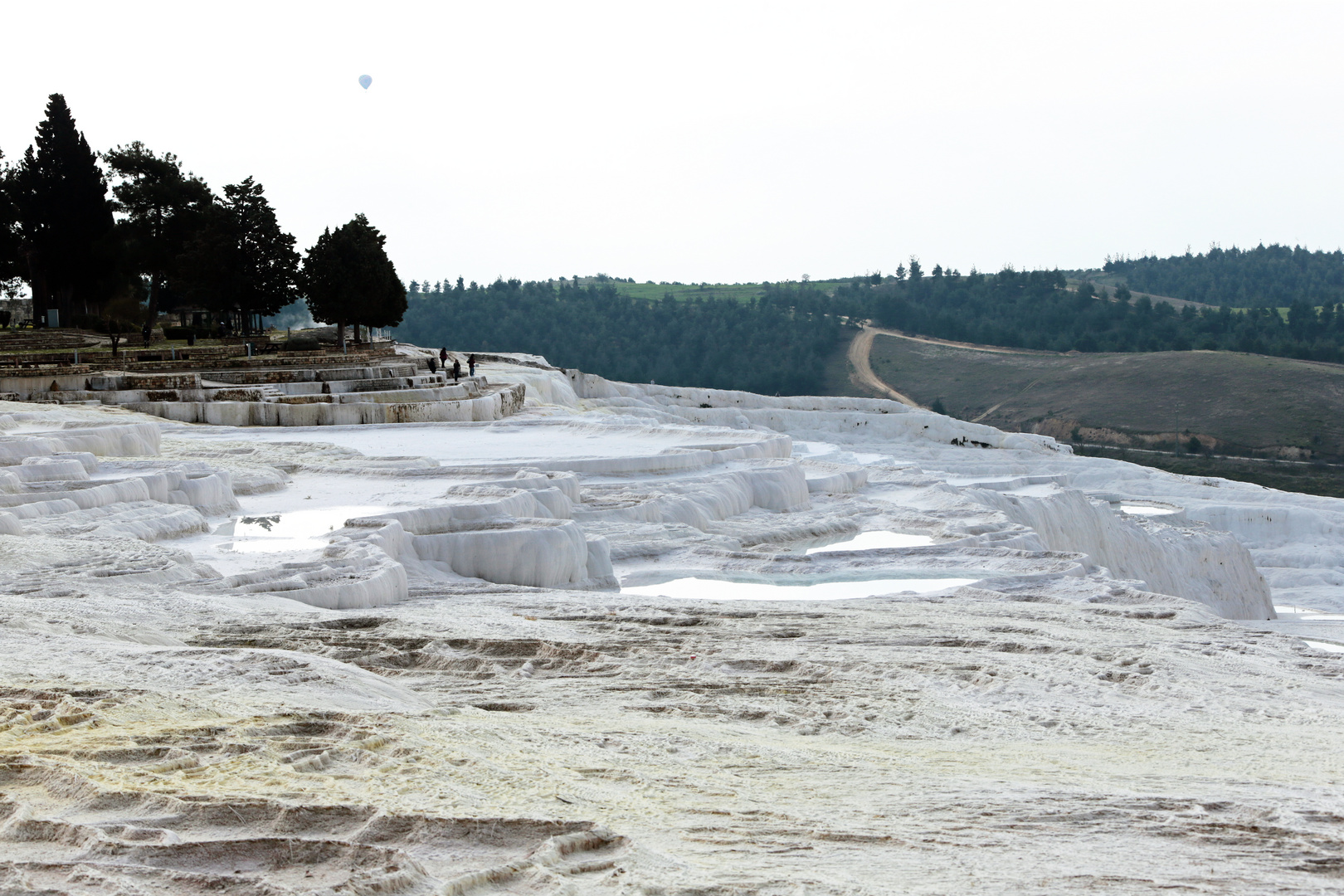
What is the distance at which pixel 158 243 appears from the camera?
34594mm

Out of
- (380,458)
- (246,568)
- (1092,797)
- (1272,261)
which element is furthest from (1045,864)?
(1272,261)

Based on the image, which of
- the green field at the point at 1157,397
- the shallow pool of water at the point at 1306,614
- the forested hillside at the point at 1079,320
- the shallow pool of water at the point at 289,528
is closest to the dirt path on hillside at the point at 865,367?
the green field at the point at 1157,397

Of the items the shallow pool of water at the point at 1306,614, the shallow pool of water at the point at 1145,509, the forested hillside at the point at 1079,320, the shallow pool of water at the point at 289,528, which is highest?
the forested hillside at the point at 1079,320

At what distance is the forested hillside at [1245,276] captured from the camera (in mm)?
115062

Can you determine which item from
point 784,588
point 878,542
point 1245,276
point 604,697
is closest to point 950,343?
point 1245,276

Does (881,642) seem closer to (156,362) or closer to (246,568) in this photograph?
(246,568)

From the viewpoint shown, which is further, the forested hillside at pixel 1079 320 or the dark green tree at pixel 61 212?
the forested hillside at pixel 1079 320

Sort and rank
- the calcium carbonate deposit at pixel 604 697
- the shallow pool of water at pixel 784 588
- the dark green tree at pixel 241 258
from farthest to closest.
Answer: the dark green tree at pixel 241 258 → the shallow pool of water at pixel 784 588 → the calcium carbonate deposit at pixel 604 697

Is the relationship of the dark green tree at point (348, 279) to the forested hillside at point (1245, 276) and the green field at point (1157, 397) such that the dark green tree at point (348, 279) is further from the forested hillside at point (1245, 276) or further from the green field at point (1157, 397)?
the forested hillside at point (1245, 276)

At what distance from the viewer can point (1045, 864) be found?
137 inches

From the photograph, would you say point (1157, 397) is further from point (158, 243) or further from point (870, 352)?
point (158, 243)

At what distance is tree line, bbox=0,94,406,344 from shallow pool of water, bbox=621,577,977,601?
24.9m

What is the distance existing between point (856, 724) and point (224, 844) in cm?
295

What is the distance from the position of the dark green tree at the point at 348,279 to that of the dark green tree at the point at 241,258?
77 cm
